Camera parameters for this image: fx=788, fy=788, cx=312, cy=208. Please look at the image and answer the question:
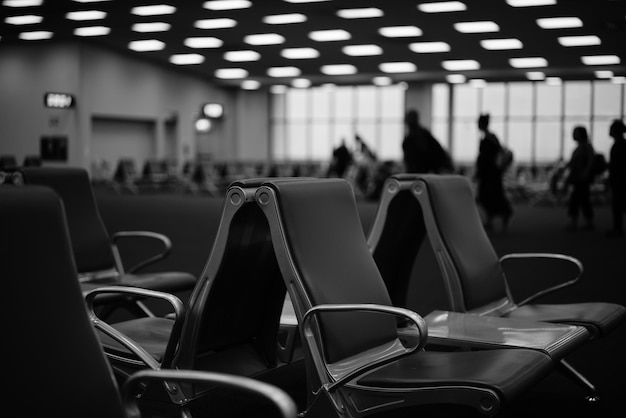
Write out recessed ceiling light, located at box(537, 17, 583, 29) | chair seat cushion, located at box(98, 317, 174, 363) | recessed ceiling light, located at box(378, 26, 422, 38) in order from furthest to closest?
recessed ceiling light, located at box(378, 26, 422, 38) < recessed ceiling light, located at box(537, 17, 583, 29) < chair seat cushion, located at box(98, 317, 174, 363)

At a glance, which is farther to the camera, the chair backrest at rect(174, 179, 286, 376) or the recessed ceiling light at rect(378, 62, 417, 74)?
the recessed ceiling light at rect(378, 62, 417, 74)

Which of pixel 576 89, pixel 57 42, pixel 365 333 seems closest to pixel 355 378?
pixel 365 333

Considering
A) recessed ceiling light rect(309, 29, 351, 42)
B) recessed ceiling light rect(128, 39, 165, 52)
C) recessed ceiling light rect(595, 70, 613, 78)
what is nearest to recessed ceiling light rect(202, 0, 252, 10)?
recessed ceiling light rect(309, 29, 351, 42)

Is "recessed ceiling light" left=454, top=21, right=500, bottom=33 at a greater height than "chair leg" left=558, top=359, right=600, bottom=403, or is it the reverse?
"recessed ceiling light" left=454, top=21, right=500, bottom=33

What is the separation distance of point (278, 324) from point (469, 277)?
979mm

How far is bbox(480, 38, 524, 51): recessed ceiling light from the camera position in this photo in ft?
62.1

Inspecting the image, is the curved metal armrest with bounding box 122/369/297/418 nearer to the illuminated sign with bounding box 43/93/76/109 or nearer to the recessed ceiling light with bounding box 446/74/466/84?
the illuminated sign with bounding box 43/93/76/109

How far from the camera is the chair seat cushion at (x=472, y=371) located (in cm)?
222

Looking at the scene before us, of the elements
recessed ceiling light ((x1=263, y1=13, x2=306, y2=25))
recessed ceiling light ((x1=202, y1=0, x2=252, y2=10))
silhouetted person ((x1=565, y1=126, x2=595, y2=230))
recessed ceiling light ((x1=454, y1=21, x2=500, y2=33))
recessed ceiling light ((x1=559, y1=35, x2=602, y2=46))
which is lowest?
silhouetted person ((x1=565, y1=126, x2=595, y2=230))

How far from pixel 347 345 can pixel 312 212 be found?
436 millimetres

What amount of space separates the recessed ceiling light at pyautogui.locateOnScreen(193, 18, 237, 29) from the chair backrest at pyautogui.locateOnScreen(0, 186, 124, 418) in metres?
15.9

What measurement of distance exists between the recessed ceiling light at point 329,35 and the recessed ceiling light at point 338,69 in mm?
4875

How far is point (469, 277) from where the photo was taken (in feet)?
11.3

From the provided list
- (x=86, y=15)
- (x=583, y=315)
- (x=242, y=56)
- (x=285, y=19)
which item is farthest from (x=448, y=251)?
(x=242, y=56)
